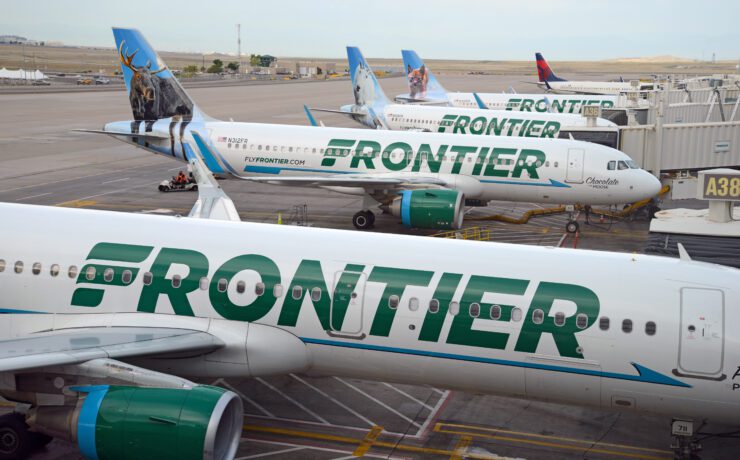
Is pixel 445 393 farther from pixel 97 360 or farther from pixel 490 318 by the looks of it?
pixel 97 360

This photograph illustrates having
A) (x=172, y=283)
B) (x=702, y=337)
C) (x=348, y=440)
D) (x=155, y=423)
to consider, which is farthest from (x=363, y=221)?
(x=155, y=423)

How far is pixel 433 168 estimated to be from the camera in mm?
38719

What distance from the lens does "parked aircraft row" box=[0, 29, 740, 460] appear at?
1454 cm

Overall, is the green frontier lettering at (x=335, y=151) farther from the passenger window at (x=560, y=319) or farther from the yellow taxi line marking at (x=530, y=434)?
the passenger window at (x=560, y=319)

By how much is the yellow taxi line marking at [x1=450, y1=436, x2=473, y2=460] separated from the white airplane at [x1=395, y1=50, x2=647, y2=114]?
5828 centimetres

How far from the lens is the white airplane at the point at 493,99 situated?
75.6 m

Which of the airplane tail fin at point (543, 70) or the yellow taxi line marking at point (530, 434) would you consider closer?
the yellow taxi line marking at point (530, 434)

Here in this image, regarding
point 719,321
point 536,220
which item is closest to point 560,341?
point 719,321

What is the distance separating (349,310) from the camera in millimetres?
16734

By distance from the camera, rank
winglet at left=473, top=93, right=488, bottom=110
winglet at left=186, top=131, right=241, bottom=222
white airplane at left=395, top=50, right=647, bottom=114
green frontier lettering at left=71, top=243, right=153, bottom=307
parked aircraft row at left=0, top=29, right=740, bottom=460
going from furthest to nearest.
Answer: winglet at left=473, top=93, right=488, bottom=110 → white airplane at left=395, top=50, right=647, bottom=114 → winglet at left=186, top=131, right=241, bottom=222 → green frontier lettering at left=71, top=243, right=153, bottom=307 → parked aircraft row at left=0, top=29, right=740, bottom=460

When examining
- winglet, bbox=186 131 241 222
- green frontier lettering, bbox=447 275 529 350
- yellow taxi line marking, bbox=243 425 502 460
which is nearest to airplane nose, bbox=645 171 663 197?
winglet, bbox=186 131 241 222

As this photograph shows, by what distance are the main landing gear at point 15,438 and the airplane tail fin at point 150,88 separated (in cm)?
2838

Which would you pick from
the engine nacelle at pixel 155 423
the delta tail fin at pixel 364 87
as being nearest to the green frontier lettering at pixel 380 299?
the engine nacelle at pixel 155 423

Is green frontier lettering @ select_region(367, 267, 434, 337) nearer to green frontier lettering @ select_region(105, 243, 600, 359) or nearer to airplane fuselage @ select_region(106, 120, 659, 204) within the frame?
green frontier lettering @ select_region(105, 243, 600, 359)
